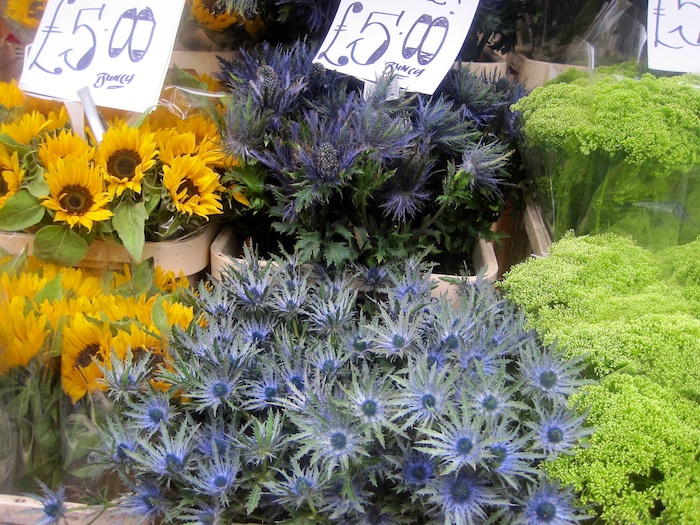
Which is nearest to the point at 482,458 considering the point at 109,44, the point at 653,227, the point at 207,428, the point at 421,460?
the point at 421,460

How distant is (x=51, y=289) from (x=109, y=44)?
1.55 feet

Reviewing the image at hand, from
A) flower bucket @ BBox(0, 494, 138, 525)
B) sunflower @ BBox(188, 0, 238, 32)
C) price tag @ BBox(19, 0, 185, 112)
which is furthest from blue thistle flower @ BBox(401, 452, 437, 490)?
sunflower @ BBox(188, 0, 238, 32)

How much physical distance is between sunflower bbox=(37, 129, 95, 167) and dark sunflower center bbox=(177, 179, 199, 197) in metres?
0.15

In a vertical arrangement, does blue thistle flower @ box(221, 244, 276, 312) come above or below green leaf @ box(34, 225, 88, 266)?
above

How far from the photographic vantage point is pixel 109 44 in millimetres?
1055

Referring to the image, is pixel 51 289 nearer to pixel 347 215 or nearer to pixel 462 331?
pixel 347 215

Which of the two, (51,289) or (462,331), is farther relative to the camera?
(51,289)

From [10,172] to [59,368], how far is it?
0.35m

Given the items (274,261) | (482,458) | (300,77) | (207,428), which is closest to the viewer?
(482,458)

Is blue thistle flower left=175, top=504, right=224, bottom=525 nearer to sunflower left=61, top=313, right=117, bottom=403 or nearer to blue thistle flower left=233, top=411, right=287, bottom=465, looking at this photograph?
blue thistle flower left=233, top=411, right=287, bottom=465

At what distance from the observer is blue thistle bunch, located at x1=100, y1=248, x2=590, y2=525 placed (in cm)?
58

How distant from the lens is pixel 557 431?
60 centimetres

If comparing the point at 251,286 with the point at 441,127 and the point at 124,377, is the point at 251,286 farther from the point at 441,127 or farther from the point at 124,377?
the point at 441,127

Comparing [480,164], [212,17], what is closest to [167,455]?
[480,164]
